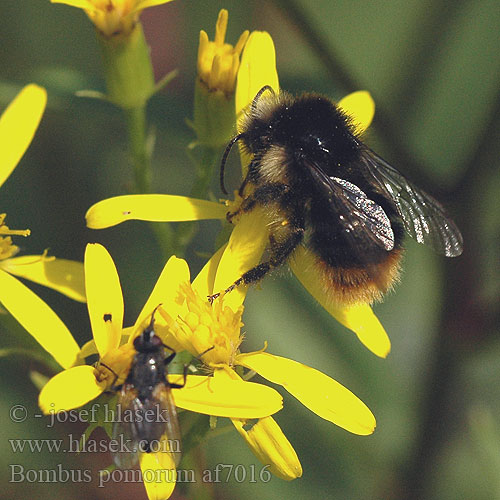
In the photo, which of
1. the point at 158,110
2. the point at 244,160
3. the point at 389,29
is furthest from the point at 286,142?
the point at 389,29

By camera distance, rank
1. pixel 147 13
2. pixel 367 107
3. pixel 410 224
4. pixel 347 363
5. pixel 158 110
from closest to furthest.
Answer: pixel 410 224
pixel 367 107
pixel 158 110
pixel 347 363
pixel 147 13

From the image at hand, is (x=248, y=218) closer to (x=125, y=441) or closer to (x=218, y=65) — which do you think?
(x=218, y=65)

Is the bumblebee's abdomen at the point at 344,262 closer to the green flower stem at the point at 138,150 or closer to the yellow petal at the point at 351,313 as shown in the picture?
the yellow petal at the point at 351,313

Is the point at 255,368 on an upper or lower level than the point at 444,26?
lower

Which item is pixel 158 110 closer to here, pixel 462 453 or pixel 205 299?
Result: pixel 205 299

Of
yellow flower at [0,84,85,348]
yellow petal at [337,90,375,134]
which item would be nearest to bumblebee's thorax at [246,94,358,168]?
yellow petal at [337,90,375,134]
